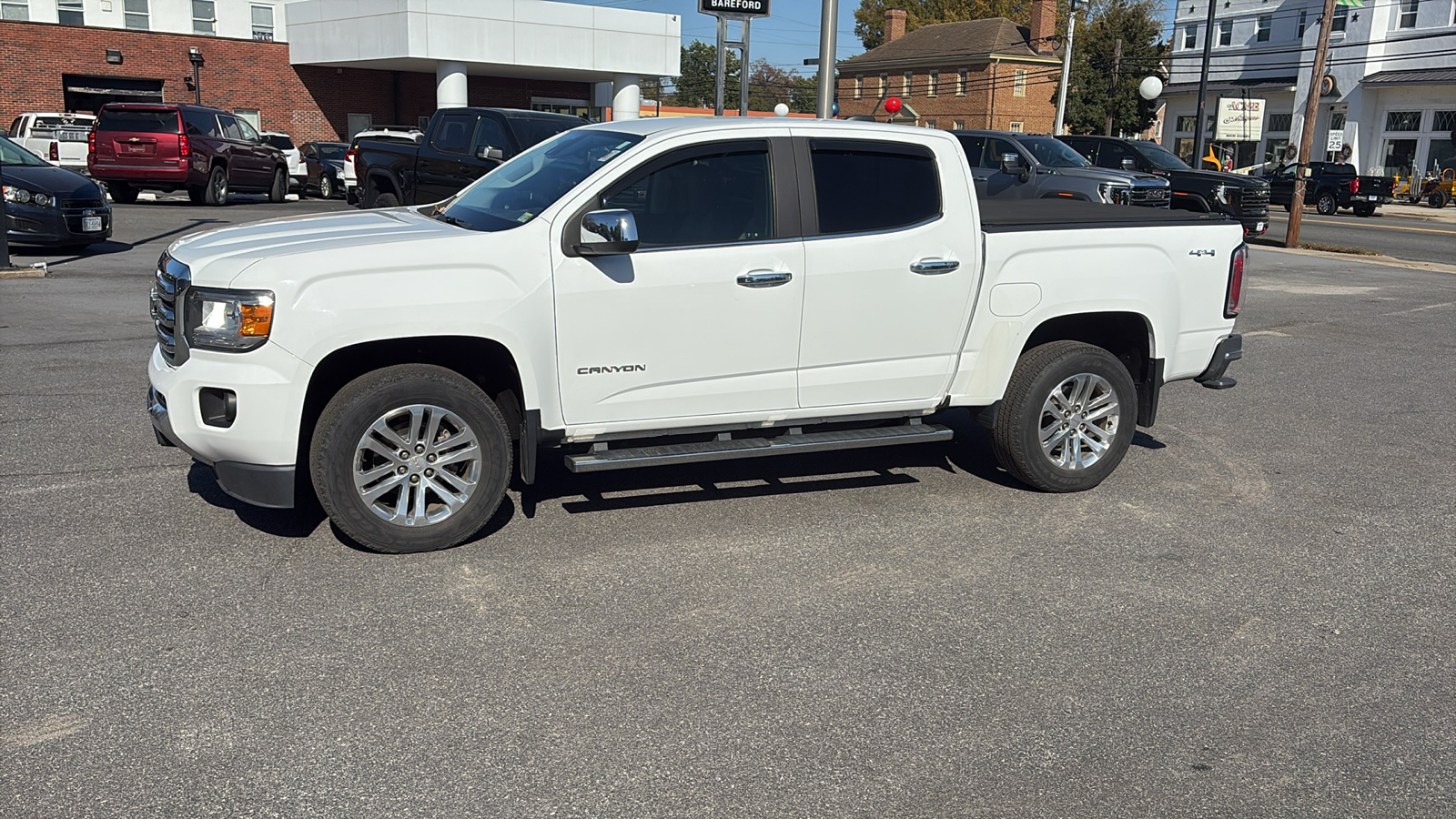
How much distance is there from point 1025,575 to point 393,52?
121 ft

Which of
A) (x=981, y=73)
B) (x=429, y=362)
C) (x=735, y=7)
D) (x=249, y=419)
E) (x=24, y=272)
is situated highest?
(x=981, y=73)

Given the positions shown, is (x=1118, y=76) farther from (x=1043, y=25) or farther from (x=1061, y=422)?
(x=1061, y=422)

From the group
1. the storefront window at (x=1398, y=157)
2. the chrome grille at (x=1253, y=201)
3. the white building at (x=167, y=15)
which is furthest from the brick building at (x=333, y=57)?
the storefront window at (x=1398, y=157)

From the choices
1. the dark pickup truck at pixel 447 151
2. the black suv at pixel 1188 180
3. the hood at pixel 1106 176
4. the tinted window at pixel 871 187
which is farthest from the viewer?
the black suv at pixel 1188 180

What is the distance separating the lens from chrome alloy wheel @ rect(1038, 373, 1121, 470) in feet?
21.8

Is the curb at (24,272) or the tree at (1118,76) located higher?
the tree at (1118,76)

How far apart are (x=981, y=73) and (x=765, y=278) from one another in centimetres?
6998

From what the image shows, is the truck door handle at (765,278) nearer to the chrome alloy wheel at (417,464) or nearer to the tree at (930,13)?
the chrome alloy wheel at (417,464)

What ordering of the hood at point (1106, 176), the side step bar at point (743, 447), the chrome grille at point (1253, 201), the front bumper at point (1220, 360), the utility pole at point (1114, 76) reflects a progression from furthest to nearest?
the utility pole at point (1114, 76) < the chrome grille at point (1253, 201) < the hood at point (1106, 176) < the front bumper at point (1220, 360) < the side step bar at point (743, 447)

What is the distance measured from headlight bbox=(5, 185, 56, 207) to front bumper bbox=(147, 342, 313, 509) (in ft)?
40.3

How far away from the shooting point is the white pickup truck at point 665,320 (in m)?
5.21

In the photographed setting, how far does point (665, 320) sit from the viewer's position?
18.6 ft

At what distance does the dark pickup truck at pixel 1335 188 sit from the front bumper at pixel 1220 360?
35.0 metres

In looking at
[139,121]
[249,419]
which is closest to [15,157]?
[139,121]
